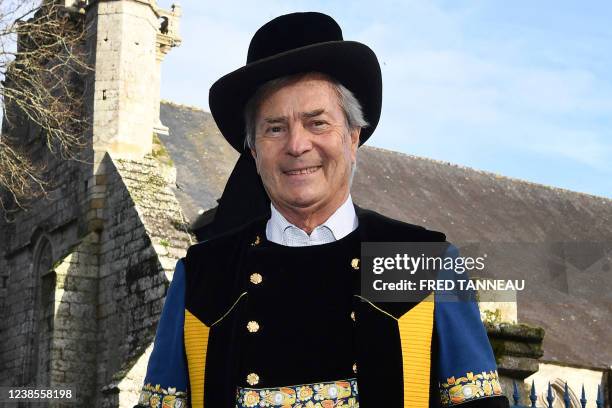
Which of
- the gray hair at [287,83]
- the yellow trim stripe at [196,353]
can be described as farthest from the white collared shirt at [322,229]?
the yellow trim stripe at [196,353]

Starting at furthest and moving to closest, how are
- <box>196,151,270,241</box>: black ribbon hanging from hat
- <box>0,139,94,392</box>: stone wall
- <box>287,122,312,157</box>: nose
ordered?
1. <box>0,139,94,392</box>: stone wall
2. <box>196,151,270,241</box>: black ribbon hanging from hat
3. <box>287,122,312,157</box>: nose

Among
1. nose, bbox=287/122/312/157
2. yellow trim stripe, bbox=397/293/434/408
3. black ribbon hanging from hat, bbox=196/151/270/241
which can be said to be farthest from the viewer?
black ribbon hanging from hat, bbox=196/151/270/241

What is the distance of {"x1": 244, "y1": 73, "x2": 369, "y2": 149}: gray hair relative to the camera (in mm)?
2838

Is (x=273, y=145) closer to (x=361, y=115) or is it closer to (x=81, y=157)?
(x=361, y=115)

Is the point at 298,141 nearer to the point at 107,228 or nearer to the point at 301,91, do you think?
the point at 301,91

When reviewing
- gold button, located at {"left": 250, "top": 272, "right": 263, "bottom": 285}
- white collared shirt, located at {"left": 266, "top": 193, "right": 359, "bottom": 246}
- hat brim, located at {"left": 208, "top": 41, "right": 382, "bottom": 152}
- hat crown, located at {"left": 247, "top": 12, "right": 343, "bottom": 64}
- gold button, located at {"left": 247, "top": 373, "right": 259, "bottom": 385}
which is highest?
hat crown, located at {"left": 247, "top": 12, "right": 343, "bottom": 64}

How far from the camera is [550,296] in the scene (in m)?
26.6

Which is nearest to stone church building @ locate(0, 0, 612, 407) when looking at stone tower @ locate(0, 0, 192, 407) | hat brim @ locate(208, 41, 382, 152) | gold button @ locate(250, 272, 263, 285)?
stone tower @ locate(0, 0, 192, 407)

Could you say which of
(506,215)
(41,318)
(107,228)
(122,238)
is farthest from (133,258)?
(506,215)

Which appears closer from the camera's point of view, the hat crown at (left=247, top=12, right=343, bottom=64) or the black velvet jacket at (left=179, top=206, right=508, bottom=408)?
the black velvet jacket at (left=179, top=206, right=508, bottom=408)

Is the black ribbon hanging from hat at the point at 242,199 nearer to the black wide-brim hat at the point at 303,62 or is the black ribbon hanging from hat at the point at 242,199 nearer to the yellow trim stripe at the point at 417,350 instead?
the black wide-brim hat at the point at 303,62

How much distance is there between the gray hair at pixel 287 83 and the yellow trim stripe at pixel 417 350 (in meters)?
0.59

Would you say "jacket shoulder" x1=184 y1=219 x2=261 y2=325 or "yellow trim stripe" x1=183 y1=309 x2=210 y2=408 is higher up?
"jacket shoulder" x1=184 y1=219 x2=261 y2=325

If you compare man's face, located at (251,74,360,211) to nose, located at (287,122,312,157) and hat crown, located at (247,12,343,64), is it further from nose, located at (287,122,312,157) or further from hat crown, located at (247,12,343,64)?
hat crown, located at (247,12,343,64)
